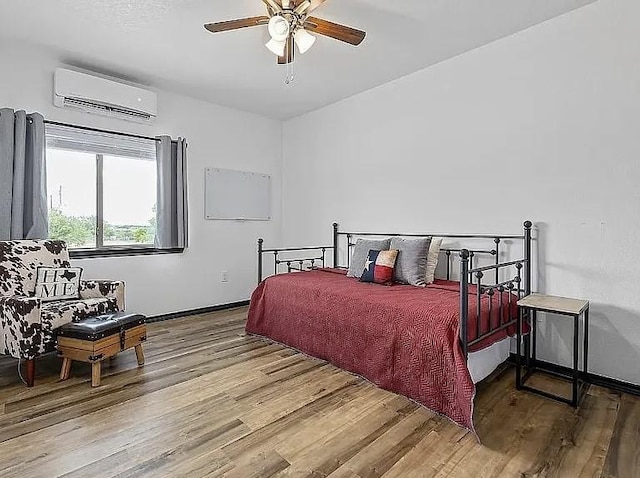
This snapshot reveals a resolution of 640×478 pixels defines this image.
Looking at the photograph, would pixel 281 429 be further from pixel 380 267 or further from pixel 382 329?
pixel 380 267

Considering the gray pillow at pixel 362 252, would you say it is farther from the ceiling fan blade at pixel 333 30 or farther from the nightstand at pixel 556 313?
the ceiling fan blade at pixel 333 30

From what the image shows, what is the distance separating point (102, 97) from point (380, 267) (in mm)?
2890

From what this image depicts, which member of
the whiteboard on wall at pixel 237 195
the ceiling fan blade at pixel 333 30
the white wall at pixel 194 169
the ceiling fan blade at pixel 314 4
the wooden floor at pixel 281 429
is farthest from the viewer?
the whiteboard on wall at pixel 237 195

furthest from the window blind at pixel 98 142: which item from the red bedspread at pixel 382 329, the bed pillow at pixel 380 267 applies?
the bed pillow at pixel 380 267

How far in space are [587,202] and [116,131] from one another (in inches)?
157

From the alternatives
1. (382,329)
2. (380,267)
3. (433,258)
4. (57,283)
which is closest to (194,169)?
(57,283)

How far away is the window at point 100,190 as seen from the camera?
339 centimetres

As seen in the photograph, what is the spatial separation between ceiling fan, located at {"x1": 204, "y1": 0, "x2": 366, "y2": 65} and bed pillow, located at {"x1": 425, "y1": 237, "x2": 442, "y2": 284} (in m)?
1.71

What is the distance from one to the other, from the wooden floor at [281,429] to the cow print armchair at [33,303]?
26cm

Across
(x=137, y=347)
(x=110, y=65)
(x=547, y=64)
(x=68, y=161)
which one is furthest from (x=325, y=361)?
(x=110, y=65)

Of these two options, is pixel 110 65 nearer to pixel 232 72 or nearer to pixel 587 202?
pixel 232 72

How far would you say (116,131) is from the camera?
3654 mm

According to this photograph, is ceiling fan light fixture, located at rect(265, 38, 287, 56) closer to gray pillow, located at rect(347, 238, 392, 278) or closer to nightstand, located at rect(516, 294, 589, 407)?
gray pillow, located at rect(347, 238, 392, 278)

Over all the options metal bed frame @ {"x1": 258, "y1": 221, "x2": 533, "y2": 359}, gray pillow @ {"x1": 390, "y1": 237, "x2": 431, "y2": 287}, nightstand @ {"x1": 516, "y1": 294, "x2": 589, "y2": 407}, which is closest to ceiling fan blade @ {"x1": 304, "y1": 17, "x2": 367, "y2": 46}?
metal bed frame @ {"x1": 258, "y1": 221, "x2": 533, "y2": 359}
